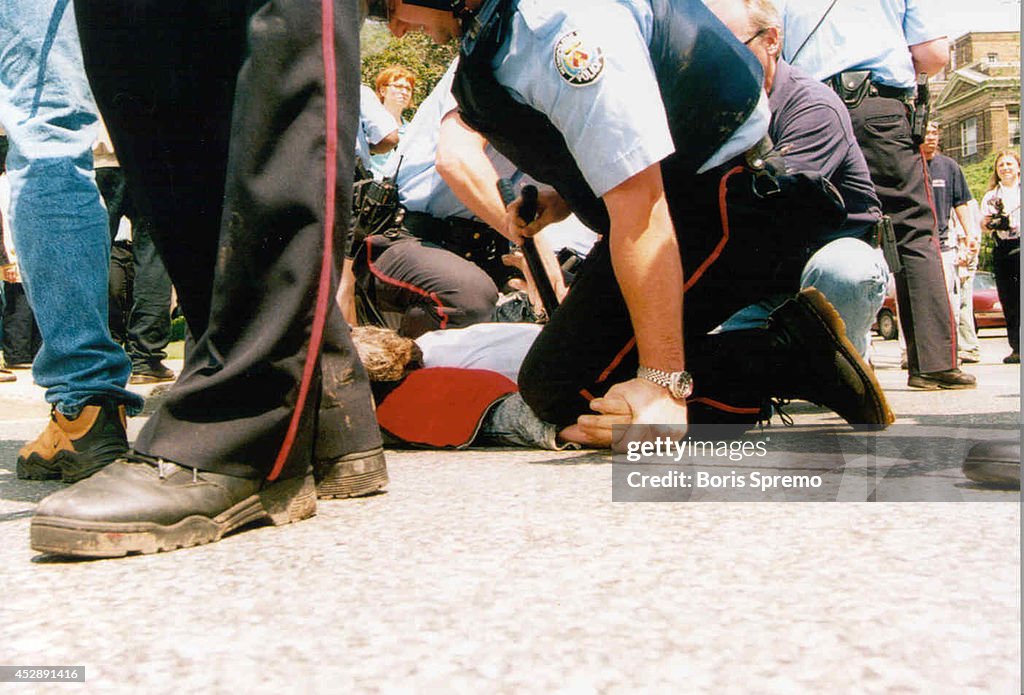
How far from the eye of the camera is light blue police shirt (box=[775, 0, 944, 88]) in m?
3.58

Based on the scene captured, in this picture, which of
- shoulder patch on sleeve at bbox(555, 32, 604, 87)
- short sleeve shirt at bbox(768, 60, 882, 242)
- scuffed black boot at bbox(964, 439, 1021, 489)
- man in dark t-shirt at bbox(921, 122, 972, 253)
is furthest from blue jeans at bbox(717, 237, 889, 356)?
man in dark t-shirt at bbox(921, 122, 972, 253)

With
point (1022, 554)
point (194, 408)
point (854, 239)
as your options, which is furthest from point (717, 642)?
point (854, 239)

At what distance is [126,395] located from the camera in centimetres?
204

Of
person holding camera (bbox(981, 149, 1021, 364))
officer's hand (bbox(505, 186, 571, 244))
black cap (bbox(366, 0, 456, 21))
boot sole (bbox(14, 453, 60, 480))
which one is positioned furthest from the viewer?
person holding camera (bbox(981, 149, 1021, 364))

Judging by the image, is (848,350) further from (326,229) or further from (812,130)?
(326,229)

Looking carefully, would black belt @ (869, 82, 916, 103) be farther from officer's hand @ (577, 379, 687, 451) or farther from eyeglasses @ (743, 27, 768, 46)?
officer's hand @ (577, 379, 687, 451)

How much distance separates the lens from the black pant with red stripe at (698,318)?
222cm

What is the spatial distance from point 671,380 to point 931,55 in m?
2.55

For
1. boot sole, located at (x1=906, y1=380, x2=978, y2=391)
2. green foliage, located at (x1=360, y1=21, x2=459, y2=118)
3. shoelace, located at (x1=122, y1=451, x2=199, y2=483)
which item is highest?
green foliage, located at (x1=360, y1=21, x2=459, y2=118)

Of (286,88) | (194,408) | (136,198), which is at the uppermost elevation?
(286,88)

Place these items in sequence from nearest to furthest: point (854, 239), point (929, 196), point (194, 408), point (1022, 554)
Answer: point (1022, 554) < point (194, 408) < point (854, 239) < point (929, 196)

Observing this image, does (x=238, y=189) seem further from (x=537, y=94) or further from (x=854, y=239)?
(x=854, y=239)

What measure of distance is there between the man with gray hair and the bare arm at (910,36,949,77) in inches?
39.9

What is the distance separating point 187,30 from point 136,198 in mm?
316
